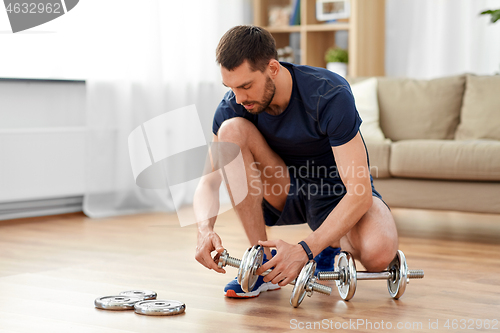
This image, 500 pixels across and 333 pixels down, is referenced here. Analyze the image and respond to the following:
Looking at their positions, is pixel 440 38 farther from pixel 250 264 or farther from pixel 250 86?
pixel 250 264

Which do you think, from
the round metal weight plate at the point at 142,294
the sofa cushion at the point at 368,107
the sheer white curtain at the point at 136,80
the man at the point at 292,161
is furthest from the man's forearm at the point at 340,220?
the sheer white curtain at the point at 136,80

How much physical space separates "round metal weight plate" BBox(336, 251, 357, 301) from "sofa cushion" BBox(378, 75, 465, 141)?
1.85m

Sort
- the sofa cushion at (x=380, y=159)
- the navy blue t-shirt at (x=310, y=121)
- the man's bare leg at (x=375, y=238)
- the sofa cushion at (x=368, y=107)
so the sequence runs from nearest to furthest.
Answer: the navy blue t-shirt at (x=310, y=121) → the man's bare leg at (x=375, y=238) → the sofa cushion at (x=380, y=159) → the sofa cushion at (x=368, y=107)

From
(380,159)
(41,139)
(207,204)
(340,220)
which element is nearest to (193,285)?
(207,204)

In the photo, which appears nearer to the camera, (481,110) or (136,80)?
(481,110)

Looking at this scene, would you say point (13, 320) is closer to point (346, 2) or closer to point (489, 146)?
point (489, 146)

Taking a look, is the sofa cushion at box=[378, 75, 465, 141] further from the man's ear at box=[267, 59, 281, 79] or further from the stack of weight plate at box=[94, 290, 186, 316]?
the stack of weight plate at box=[94, 290, 186, 316]

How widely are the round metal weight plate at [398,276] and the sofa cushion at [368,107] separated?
62.4 inches

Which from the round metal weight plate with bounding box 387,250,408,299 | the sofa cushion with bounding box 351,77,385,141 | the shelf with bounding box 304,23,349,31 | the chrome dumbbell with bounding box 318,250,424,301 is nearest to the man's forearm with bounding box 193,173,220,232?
the chrome dumbbell with bounding box 318,250,424,301

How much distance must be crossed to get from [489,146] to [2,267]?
2.04m

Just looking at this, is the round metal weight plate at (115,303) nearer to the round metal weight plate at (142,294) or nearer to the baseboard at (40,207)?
the round metal weight plate at (142,294)

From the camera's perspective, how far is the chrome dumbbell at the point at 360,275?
162 centimetres

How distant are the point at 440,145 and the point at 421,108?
591mm

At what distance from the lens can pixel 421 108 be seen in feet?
11.1
